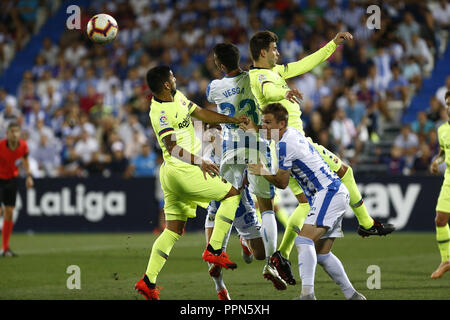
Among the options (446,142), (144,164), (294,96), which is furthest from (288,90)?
(144,164)

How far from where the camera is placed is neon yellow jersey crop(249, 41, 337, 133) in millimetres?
8352

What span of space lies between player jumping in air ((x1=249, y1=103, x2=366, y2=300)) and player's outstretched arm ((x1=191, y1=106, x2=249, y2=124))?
0.64 meters

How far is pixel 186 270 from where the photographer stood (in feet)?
36.8

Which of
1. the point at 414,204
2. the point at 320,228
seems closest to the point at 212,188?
the point at 320,228

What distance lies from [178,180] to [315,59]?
2.04 m

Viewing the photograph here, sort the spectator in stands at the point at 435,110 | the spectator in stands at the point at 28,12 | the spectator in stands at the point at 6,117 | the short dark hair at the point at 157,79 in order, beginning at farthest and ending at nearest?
the spectator in stands at the point at 28,12 < the spectator in stands at the point at 6,117 < the spectator in stands at the point at 435,110 < the short dark hair at the point at 157,79

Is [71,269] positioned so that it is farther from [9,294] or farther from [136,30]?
[136,30]

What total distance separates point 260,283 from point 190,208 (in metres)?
1.78

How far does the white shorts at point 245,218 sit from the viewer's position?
A: 29.0 ft

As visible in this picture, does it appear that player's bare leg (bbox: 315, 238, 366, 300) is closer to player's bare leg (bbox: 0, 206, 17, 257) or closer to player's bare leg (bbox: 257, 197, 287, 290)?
player's bare leg (bbox: 257, 197, 287, 290)

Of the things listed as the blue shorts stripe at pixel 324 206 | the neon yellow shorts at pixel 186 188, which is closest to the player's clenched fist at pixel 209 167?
the neon yellow shorts at pixel 186 188

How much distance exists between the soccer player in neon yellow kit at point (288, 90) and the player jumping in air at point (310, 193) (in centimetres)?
49

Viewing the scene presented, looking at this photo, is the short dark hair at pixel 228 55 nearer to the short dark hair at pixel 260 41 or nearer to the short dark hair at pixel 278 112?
the short dark hair at pixel 260 41

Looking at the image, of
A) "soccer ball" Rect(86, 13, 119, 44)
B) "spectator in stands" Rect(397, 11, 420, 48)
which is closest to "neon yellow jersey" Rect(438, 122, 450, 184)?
"soccer ball" Rect(86, 13, 119, 44)
